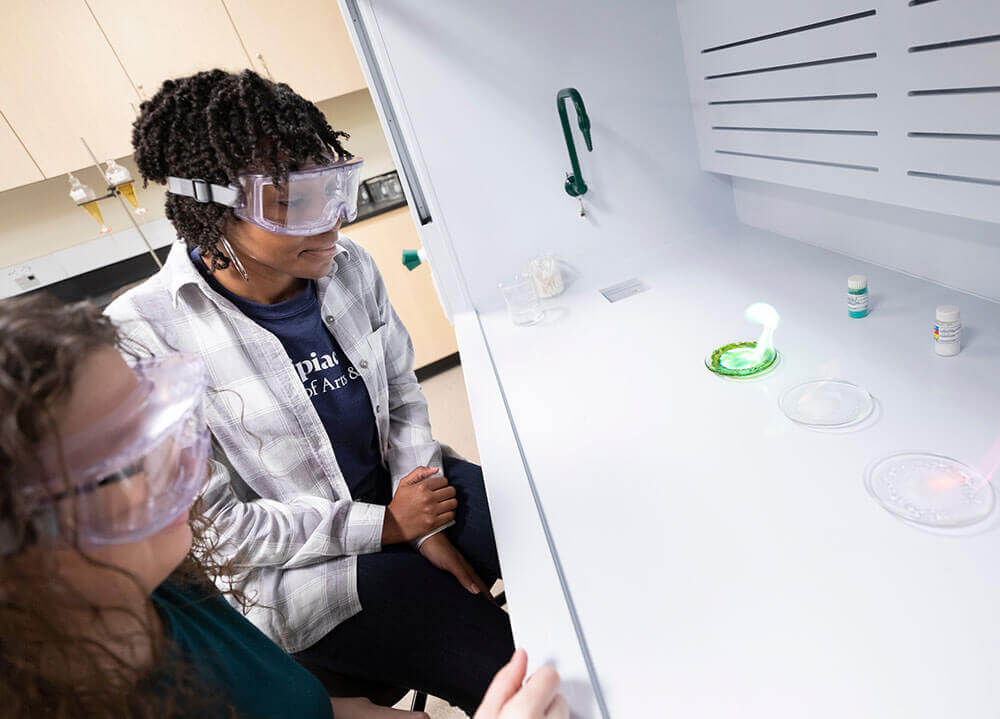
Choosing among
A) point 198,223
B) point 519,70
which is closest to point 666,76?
point 519,70

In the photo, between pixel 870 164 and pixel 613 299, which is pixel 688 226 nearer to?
pixel 613 299

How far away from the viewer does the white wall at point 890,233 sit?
0.93 metres

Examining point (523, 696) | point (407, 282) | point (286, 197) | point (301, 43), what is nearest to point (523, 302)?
point (286, 197)

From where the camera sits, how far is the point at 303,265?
102cm

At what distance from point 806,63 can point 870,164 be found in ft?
0.77

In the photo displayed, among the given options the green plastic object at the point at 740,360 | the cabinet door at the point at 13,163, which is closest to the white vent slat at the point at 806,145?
the green plastic object at the point at 740,360

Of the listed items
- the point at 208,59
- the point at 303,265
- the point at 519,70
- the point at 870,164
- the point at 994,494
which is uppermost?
the point at 208,59

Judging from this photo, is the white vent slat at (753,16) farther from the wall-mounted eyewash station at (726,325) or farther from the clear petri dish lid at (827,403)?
the clear petri dish lid at (827,403)

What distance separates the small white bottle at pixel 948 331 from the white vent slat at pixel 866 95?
0.47 ft

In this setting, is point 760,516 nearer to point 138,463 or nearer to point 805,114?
point 138,463

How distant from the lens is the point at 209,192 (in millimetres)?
902

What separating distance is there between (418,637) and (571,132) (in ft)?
4.02

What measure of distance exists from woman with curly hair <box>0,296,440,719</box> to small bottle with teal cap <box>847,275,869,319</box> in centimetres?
107

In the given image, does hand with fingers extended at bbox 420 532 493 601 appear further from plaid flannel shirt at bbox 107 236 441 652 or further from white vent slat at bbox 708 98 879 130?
white vent slat at bbox 708 98 879 130
